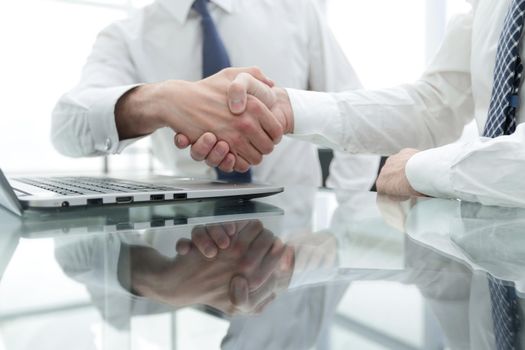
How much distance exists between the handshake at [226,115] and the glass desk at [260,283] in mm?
370

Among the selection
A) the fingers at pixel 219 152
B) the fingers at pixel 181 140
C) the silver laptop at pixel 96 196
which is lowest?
the silver laptop at pixel 96 196

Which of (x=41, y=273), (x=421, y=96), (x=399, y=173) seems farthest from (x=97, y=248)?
(x=421, y=96)

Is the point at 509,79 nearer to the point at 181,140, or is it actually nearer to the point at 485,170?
the point at 485,170

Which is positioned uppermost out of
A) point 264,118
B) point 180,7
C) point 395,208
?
point 180,7

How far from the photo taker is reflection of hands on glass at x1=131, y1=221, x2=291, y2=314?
217 mm

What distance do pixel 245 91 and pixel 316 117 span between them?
0.17 meters

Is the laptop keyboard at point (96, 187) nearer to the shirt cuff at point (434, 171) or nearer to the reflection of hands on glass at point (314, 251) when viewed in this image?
the reflection of hands on glass at point (314, 251)

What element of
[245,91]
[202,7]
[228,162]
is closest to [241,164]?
[228,162]

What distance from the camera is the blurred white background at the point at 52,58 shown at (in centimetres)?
387

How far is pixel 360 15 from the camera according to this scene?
14.4ft

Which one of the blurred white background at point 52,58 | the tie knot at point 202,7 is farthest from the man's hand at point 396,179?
the blurred white background at point 52,58

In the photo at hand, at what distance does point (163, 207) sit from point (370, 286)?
0.36 m

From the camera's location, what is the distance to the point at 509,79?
2.18 feet

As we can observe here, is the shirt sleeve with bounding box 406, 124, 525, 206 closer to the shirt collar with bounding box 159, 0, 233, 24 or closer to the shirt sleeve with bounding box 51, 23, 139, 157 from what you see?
the shirt sleeve with bounding box 51, 23, 139, 157
